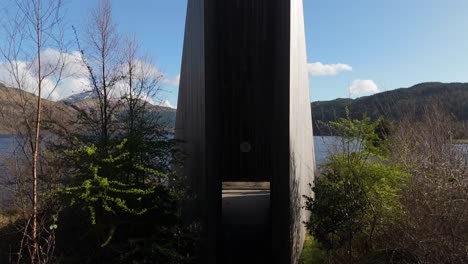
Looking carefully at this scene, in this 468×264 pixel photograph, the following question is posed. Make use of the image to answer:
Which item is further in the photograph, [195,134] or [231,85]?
[195,134]

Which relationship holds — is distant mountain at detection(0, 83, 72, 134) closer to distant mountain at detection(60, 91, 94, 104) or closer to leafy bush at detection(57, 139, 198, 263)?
distant mountain at detection(60, 91, 94, 104)

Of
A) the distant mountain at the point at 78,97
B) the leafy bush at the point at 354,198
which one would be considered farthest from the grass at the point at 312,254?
the distant mountain at the point at 78,97

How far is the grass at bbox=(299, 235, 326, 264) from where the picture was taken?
7496 millimetres

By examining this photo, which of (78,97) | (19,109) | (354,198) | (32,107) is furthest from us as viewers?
(78,97)

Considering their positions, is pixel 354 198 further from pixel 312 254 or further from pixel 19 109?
pixel 19 109

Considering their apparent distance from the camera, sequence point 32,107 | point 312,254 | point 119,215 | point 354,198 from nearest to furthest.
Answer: point 32,107
point 354,198
point 119,215
point 312,254

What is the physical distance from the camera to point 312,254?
7.95 meters

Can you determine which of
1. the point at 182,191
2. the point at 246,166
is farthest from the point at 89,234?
the point at 246,166

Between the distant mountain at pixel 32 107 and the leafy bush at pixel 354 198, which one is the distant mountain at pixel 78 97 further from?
the leafy bush at pixel 354 198

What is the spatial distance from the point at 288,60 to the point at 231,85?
123cm

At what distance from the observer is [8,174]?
9.85 meters

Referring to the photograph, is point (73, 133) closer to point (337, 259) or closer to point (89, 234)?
point (89, 234)

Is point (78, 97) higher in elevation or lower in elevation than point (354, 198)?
higher

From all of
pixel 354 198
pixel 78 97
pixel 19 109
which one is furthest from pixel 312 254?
pixel 78 97
